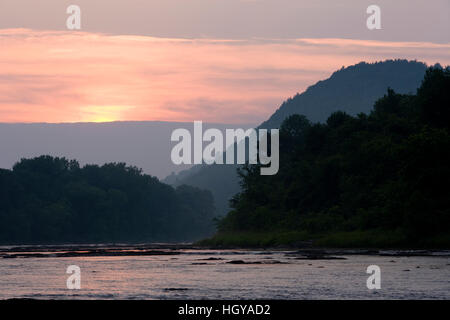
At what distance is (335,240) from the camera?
329ft

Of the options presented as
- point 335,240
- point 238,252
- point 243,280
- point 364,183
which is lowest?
point 238,252

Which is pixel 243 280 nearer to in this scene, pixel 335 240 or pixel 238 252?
pixel 238 252

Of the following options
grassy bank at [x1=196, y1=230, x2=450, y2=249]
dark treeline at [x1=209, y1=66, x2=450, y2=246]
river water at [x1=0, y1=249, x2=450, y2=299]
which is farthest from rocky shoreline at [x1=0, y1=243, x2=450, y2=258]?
river water at [x1=0, y1=249, x2=450, y2=299]

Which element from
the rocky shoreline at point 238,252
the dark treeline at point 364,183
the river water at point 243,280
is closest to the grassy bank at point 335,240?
the dark treeline at point 364,183

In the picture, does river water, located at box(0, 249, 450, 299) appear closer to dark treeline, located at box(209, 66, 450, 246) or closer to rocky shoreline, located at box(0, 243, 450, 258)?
rocky shoreline, located at box(0, 243, 450, 258)

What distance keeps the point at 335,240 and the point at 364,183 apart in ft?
55.3

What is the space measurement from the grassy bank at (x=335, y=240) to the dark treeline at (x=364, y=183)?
0.16 metres

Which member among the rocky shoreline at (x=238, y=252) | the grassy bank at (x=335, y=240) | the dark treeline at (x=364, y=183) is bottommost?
the rocky shoreline at (x=238, y=252)

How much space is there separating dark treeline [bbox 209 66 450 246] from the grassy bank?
156 millimetres

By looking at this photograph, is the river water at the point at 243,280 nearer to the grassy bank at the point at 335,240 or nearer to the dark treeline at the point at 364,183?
the grassy bank at the point at 335,240

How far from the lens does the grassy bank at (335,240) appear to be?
88.2 meters

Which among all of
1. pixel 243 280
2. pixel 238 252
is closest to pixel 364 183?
pixel 238 252

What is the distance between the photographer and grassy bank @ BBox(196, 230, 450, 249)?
88.2 meters
